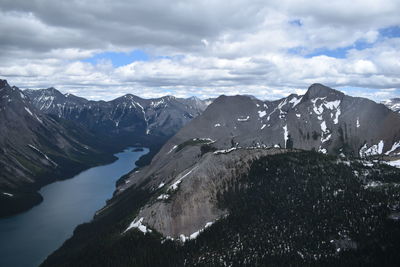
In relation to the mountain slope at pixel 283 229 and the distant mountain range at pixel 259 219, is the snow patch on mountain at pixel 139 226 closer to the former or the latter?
the mountain slope at pixel 283 229

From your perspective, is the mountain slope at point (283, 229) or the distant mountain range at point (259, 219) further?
the distant mountain range at point (259, 219)

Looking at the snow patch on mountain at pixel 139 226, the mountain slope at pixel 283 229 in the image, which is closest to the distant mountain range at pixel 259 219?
the mountain slope at pixel 283 229

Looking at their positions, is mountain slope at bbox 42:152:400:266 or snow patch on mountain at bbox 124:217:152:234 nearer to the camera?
mountain slope at bbox 42:152:400:266

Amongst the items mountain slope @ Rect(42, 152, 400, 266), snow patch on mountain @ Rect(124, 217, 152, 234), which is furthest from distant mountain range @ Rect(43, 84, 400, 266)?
snow patch on mountain @ Rect(124, 217, 152, 234)

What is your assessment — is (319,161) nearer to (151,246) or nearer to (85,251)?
(151,246)

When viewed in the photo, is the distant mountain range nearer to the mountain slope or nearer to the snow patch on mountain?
the mountain slope

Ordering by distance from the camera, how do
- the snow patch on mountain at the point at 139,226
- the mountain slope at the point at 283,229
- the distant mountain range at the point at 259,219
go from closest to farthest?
the mountain slope at the point at 283,229 < the distant mountain range at the point at 259,219 < the snow patch on mountain at the point at 139,226

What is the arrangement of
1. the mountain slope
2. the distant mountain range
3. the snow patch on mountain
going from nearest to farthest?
the mountain slope → the distant mountain range → the snow patch on mountain

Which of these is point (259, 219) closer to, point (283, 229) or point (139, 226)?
point (283, 229)

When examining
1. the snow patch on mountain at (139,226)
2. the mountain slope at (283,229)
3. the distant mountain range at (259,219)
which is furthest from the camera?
the snow patch on mountain at (139,226)

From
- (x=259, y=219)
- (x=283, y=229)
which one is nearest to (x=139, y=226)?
(x=259, y=219)

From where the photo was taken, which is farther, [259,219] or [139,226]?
[139,226]

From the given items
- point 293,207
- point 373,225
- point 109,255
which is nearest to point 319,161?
point 293,207
